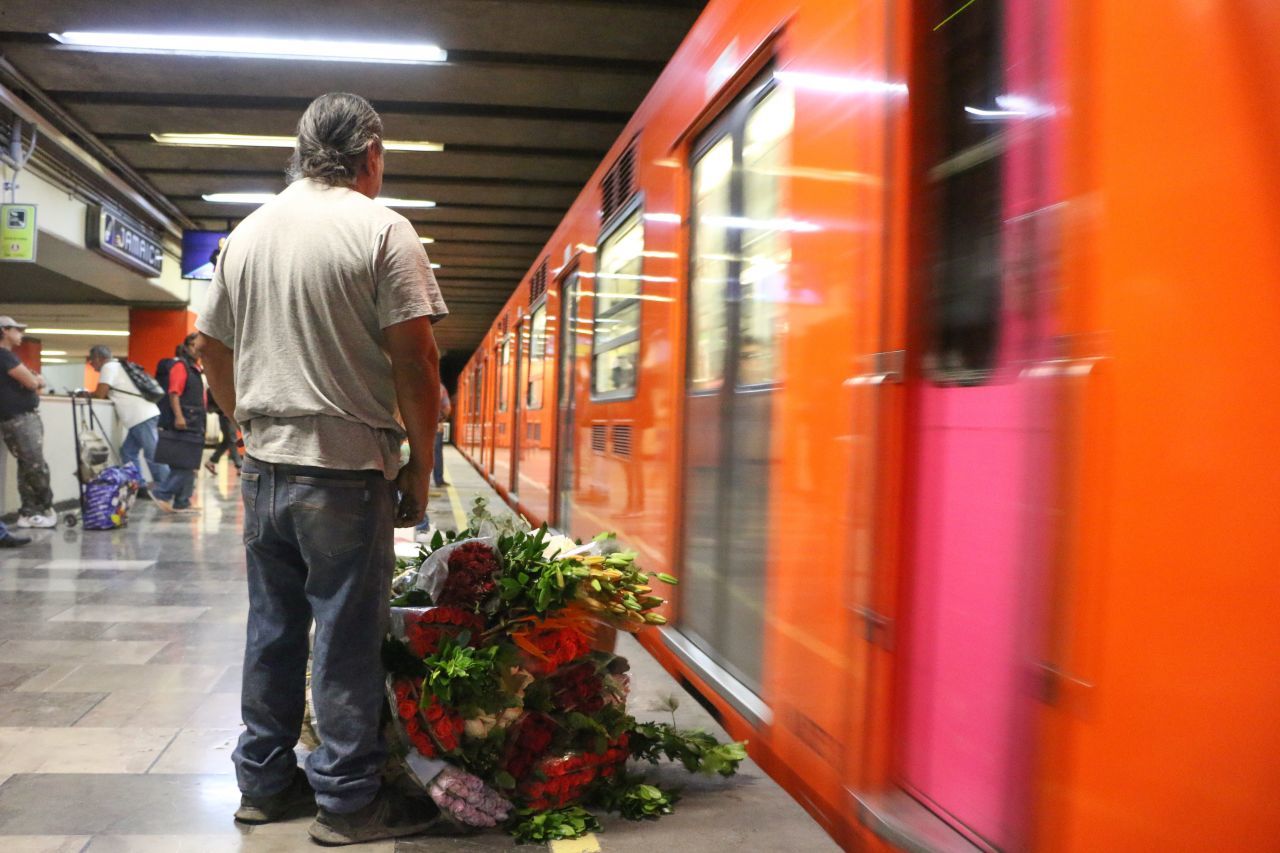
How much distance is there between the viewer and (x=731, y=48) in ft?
11.7

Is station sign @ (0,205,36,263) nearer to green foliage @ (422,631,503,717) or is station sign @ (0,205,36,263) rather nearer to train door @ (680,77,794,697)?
train door @ (680,77,794,697)

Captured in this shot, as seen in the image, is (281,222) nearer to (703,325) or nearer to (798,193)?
(798,193)

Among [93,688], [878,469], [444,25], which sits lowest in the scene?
[93,688]

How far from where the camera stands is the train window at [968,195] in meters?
2.07

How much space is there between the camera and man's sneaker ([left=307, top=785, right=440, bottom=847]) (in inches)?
105

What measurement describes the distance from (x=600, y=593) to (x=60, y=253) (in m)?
14.8

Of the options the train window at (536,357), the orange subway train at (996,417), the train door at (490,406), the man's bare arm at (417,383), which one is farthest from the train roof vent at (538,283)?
the man's bare arm at (417,383)

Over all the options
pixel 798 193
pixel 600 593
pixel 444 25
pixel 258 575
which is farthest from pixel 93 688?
pixel 444 25

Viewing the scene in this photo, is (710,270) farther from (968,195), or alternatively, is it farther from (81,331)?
(81,331)

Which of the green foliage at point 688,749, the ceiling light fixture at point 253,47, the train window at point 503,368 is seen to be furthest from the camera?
the train window at point 503,368

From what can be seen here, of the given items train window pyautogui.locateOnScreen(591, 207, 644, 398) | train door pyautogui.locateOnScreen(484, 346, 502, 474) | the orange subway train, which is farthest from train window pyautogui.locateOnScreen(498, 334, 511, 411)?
the orange subway train

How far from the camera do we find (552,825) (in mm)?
2766

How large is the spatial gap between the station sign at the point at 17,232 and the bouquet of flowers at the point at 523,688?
10390mm

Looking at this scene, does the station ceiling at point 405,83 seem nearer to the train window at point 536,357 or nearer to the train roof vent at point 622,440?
the train window at point 536,357
